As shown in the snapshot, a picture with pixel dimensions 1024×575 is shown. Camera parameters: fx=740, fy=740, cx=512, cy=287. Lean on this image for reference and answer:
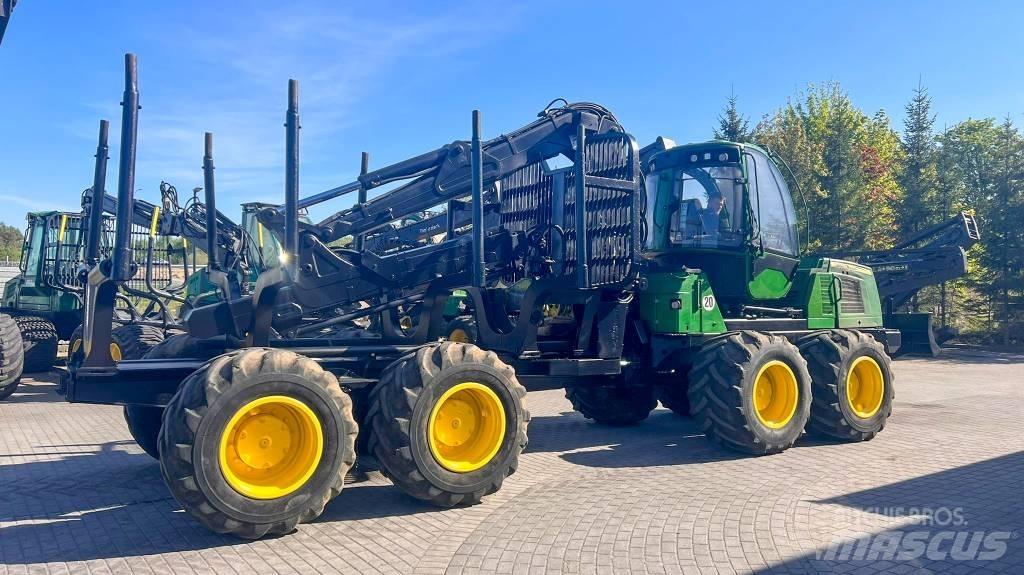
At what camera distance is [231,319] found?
21.7 feet

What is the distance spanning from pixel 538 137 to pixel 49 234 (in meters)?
11.0

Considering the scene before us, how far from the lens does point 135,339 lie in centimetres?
1171

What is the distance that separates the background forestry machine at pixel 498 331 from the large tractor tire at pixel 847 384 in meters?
0.02

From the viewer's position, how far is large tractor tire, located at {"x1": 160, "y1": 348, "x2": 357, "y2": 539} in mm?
4805

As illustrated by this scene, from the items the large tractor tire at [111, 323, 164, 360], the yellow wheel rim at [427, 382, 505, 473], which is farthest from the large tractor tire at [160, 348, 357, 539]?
the large tractor tire at [111, 323, 164, 360]

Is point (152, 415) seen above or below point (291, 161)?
below

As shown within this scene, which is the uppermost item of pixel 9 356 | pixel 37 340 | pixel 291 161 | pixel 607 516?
pixel 291 161

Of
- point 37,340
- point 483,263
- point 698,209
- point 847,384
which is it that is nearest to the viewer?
point 483,263

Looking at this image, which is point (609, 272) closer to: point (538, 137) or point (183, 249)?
point (538, 137)

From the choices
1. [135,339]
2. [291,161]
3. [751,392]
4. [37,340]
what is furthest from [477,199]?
[37,340]

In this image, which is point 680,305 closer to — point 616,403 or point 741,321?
point 741,321

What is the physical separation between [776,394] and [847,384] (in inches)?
38.9

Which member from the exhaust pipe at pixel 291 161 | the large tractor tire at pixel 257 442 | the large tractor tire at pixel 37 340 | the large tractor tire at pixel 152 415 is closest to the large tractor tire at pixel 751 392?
the large tractor tire at pixel 257 442

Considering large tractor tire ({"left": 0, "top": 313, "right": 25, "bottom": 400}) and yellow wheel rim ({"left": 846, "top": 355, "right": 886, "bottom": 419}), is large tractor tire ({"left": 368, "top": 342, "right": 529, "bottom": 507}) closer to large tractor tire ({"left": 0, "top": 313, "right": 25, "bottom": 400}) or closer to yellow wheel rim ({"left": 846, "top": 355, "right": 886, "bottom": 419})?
yellow wheel rim ({"left": 846, "top": 355, "right": 886, "bottom": 419})
